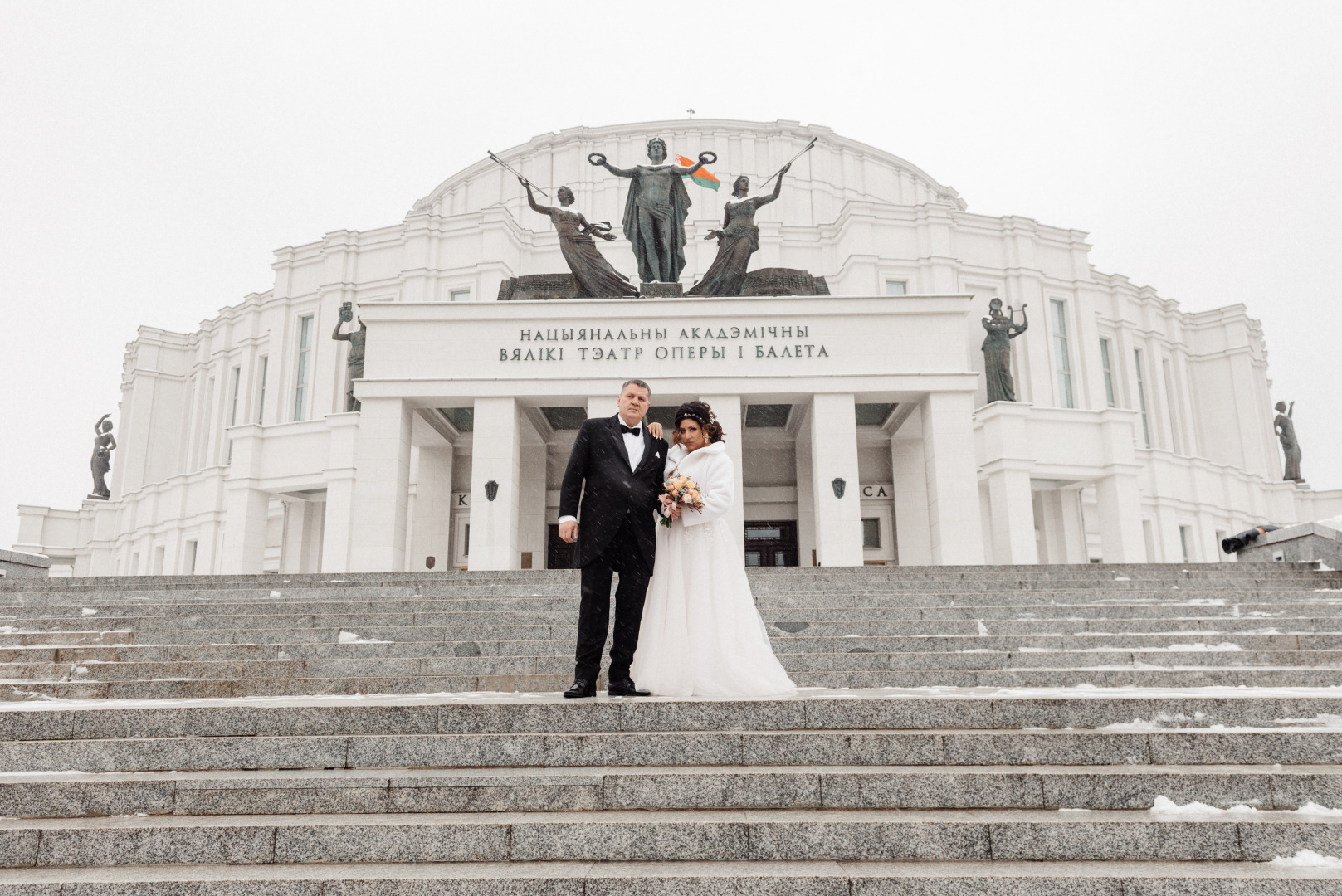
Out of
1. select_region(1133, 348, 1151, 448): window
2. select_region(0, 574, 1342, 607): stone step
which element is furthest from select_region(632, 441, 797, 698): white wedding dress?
select_region(1133, 348, 1151, 448): window

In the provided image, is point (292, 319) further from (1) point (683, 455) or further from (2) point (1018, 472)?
(1) point (683, 455)

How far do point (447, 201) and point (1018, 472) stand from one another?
95.4 ft

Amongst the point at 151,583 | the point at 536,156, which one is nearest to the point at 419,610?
the point at 151,583

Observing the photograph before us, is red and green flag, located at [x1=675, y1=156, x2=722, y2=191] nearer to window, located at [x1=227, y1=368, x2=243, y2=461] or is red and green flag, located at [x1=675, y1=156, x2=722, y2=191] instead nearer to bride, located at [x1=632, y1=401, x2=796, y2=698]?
bride, located at [x1=632, y1=401, x2=796, y2=698]

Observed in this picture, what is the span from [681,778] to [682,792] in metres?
0.06

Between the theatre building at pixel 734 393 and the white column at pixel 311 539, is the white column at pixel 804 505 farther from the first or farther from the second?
the white column at pixel 311 539

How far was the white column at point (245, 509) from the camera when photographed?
71.5 ft

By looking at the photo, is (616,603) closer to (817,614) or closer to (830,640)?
(830,640)

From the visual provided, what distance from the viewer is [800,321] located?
17.1 metres

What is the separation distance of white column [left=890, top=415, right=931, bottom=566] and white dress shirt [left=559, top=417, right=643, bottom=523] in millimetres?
15782

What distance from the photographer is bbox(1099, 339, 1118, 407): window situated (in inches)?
1229

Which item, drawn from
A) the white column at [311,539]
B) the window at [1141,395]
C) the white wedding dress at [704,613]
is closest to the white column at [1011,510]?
the window at [1141,395]

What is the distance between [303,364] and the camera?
105ft

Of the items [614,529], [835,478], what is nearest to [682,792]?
[614,529]
